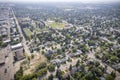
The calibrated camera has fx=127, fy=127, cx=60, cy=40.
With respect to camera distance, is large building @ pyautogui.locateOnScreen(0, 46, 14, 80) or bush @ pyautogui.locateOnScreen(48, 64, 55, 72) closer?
large building @ pyautogui.locateOnScreen(0, 46, 14, 80)

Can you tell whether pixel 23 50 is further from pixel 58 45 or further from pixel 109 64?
pixel 109 64

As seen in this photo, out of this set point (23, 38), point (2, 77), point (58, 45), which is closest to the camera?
point (2, 77)

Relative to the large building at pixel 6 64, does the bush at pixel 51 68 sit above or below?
above

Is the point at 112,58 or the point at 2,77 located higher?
the point at 112,58

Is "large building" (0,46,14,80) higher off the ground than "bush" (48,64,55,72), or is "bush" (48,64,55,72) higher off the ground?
"bush" (48,64,55,72)

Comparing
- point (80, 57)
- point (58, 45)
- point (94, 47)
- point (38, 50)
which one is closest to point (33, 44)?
point (38, 50)

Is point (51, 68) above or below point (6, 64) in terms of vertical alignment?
above

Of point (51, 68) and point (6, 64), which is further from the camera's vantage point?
point (6, 64)

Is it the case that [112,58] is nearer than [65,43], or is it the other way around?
[112,58]

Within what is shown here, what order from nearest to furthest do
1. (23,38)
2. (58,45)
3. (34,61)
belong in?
(34,61) < (58,45) < (23,38)

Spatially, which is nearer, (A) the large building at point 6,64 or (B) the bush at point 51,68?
(A) the large building at point 6,64
